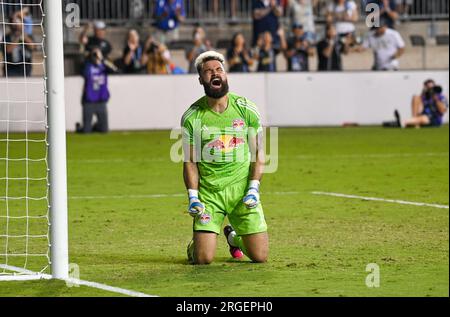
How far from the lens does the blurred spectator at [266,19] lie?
3153cm

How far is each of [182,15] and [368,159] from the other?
12.5 metres

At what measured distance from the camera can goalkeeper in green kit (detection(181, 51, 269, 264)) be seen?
10227 millimetres

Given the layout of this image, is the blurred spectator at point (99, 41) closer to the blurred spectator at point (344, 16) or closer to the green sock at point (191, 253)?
the blurred spectator at point (344, 16)

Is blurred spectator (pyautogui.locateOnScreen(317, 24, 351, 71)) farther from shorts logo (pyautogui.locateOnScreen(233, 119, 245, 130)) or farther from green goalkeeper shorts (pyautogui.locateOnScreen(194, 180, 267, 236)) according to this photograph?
green goalkeeper shorts (pyautogui.locateOnScreen(194, 180, 267, 236))

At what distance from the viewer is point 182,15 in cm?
3278

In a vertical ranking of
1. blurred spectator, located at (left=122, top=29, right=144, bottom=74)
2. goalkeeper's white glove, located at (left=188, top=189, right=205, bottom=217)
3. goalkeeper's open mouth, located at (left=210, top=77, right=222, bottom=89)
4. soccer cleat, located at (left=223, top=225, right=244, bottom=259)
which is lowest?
soccer cleat, located at (left=223, top=225, right=244, bottom=259)

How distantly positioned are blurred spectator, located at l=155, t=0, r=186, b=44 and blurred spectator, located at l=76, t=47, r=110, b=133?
14.0ft

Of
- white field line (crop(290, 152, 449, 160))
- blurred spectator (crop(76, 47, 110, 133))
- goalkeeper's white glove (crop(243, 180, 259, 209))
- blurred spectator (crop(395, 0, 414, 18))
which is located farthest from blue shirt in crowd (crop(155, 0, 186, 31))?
goalkeeper's white glove (crop(243, 180, 259, 209))

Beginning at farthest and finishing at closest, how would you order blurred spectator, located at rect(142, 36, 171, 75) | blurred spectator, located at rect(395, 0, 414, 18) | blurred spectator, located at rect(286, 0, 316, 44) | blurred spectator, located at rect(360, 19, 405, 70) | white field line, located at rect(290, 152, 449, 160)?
blurred spectator, located at rect(395, 0, 414, 18) < blurred spectator, located at rect(286, 0, 316, 44) < blurred spectator, located at rect(360, 19, 405, 70) < blurred spectator, located at rect(142, 36, 171, 75) < white field line, located at rect(290, 152, 449, 160)

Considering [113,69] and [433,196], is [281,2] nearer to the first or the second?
[113,69]

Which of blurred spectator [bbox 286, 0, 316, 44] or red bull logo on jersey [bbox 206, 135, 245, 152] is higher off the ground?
blurred spectator [bbox 286, 0, 316, 44]

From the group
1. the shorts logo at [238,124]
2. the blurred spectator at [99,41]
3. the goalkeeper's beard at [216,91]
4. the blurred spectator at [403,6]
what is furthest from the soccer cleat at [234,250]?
the blurred spectator at [403,6]

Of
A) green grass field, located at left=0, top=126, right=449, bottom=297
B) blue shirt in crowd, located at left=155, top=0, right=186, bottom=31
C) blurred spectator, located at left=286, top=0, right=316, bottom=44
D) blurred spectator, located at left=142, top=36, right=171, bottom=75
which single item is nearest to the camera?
green grass field, located at left=0, top=126, right=449, bottom=297
